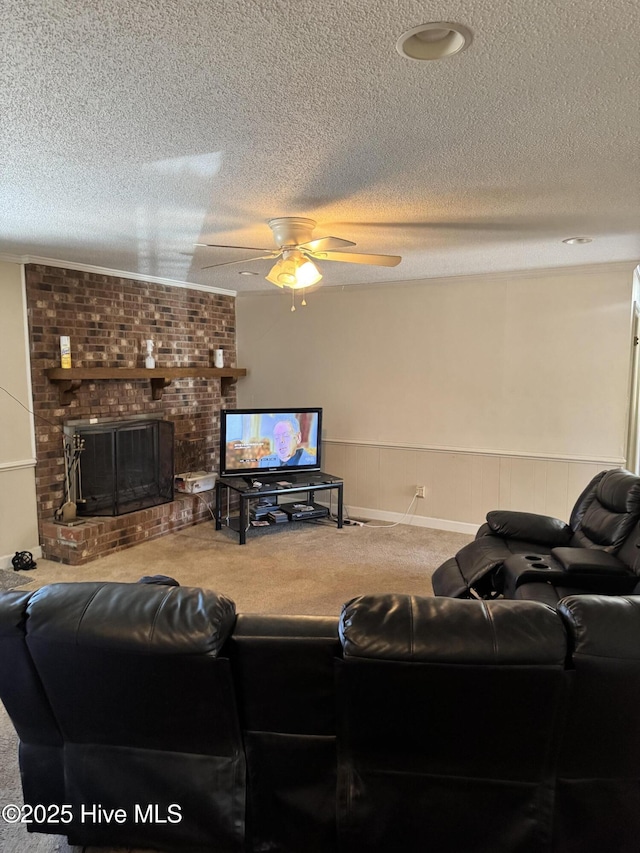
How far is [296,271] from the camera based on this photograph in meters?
3.12

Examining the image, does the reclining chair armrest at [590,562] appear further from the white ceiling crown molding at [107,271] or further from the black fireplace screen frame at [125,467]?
the white ceiling crown molding at [107,271]

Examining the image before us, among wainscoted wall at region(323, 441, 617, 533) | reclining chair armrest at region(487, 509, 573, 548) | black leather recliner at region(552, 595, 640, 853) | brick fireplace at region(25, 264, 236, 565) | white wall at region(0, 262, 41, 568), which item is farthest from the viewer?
wainscoted wall at region(323, 441, 617, 533)

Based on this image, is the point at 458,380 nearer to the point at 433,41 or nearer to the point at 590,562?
the point at 590,562

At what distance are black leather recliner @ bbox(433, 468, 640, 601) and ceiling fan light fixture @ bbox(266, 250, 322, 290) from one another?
1830mm

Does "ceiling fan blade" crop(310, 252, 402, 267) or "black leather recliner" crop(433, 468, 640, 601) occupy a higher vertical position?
"ceiling fan blade" crop(310, 252, 402, 267)

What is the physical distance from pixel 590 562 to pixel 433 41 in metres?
2.29

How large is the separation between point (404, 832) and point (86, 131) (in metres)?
2.32

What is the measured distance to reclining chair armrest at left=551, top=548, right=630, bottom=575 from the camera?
105 inches

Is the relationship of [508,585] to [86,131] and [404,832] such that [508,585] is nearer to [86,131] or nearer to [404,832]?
[404,832]

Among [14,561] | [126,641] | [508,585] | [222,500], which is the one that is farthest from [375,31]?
[222,500]

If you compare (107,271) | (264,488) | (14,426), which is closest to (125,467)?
(14,426)

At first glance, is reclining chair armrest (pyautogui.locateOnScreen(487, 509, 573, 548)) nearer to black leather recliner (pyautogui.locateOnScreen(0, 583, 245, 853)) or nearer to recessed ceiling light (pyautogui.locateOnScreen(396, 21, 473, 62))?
black leather recliner (pyautogui.locateOnScreen(0, 583, 245, 853))

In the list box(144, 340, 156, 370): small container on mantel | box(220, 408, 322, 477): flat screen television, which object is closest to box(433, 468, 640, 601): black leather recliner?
box(220, 408, 322, 477): flat screen television

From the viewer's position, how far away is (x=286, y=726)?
1486mm
